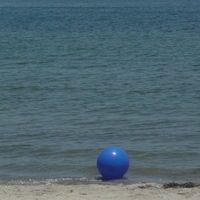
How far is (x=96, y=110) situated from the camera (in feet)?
50.8

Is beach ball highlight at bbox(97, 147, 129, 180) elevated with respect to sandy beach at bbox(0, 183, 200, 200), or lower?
elevated

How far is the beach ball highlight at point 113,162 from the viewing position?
29.7ft

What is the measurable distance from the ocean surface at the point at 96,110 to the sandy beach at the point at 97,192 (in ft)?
2.93

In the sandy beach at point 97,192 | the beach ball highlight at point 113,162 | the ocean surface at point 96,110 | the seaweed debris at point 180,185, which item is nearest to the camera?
the sandy beach at point 97,192

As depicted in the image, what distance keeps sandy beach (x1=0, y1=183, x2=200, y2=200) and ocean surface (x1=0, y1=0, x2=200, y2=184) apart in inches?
35.1

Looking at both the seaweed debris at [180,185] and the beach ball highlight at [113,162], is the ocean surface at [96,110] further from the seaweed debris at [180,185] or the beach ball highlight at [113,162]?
the seaweed debris at [180,185]

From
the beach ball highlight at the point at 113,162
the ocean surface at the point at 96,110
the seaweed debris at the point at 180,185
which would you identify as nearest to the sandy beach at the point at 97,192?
the seaweed debris at the point at 180,185

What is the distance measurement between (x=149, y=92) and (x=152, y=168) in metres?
8.15

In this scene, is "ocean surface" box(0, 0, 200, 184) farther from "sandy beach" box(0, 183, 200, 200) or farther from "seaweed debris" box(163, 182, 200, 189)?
"sandy beach" box(0, 183, 200, 200)

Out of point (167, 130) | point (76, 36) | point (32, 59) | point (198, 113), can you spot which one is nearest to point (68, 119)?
point (167, 130)

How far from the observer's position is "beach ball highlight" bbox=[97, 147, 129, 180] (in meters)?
9.05

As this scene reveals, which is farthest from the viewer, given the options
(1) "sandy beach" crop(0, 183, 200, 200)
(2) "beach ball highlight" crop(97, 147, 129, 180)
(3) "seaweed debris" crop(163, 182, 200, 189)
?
(2) "beach ball highlight" crop(97, 147, 129, 180)

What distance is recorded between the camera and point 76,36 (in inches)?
1608

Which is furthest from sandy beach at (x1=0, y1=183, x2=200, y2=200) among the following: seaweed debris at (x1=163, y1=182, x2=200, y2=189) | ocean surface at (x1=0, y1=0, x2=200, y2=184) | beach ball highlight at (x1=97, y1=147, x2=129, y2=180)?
ocean surface at (x1=0, y1=0, x2=200, y2=184)
